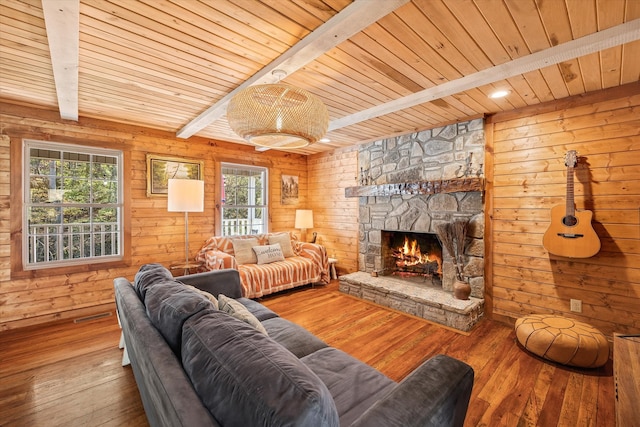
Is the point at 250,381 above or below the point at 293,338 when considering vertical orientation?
above

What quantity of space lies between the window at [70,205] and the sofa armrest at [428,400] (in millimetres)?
3887

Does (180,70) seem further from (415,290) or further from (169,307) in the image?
(415,290)

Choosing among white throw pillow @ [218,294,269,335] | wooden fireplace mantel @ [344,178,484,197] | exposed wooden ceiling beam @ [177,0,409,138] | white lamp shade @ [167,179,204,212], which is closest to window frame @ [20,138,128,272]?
white lamp shade @ [167,179,204,212]

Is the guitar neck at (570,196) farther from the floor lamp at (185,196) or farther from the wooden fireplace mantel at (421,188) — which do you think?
the floor lamp at (185,196)

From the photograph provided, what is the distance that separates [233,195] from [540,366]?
4395 millimetres

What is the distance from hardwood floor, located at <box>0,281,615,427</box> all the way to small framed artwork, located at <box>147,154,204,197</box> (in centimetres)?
173

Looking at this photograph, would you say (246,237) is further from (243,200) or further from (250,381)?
(250,381)

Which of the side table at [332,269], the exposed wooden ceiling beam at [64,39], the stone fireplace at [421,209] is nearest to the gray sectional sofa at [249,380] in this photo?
the exposed wooden ceiling beam at [64,39]

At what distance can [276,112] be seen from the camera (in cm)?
176

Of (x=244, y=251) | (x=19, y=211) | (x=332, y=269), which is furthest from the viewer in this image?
(x=332, y=269)

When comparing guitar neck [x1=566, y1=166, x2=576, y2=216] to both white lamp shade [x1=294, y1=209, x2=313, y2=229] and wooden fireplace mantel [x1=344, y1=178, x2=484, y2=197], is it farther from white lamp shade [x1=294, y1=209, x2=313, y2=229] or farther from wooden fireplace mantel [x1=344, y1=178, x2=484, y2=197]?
white lamp shade [x1=294, y1=209, x2=313, y2=229]

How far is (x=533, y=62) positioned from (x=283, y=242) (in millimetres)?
3686

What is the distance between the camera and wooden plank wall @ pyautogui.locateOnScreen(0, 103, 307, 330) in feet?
9.62

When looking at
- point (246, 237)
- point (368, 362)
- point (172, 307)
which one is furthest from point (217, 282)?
point (246, 237)
